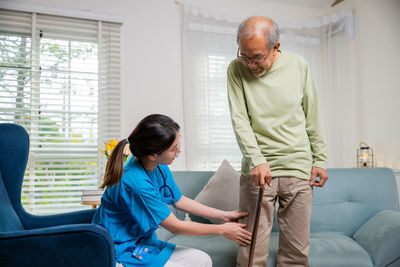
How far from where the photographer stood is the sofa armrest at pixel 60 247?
123cm

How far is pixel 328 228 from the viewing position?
2525 mm

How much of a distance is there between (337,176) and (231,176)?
0.79 metres

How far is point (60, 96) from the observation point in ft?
9.88

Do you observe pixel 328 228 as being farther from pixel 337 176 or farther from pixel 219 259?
pixel 219 259

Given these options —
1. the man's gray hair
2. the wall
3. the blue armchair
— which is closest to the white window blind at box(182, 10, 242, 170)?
the wall

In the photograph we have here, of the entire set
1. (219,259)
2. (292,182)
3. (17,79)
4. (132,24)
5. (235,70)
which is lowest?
(219,259)

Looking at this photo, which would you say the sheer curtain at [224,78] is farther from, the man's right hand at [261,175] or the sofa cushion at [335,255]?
the man's right hand at [261,175]

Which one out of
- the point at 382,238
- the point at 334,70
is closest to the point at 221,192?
A: the point at 382,238

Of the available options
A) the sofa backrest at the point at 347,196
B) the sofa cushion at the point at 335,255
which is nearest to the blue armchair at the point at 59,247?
the sofa cushion at the point at 335,255

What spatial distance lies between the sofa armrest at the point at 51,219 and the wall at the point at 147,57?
4.82 feet

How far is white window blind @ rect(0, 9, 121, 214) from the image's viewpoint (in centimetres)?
289

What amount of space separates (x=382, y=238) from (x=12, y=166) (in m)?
2.05

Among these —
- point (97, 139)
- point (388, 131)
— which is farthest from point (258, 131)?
point (388, 131)

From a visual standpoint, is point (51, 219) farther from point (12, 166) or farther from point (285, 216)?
point (285, 216)
